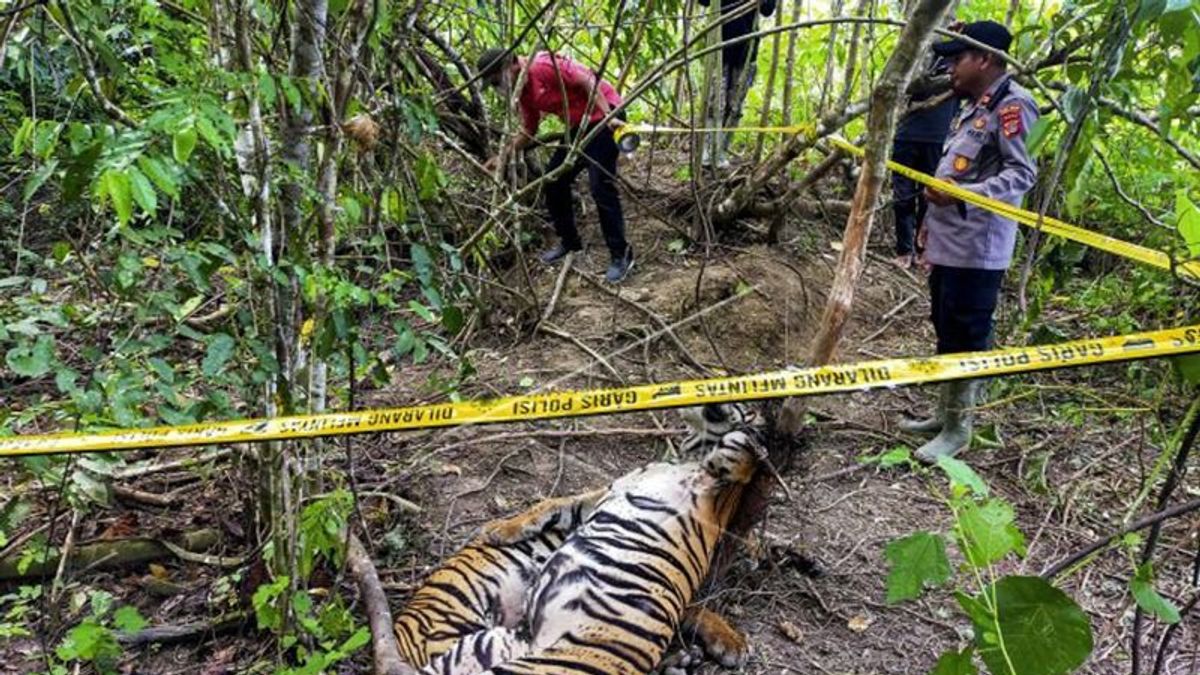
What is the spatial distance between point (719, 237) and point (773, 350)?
1.31 m

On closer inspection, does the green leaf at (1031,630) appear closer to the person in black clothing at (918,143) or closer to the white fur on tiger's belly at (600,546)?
the white fur on tiger's belly at (600,546)

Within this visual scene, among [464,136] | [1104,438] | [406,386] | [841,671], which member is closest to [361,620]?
[841,671]

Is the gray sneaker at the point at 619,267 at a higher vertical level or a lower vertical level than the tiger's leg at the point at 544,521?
higher

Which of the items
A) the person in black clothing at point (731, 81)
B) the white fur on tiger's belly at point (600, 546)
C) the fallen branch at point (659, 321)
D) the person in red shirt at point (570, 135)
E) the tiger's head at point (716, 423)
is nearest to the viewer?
the white fur on tiger's belly at point (600, 546)

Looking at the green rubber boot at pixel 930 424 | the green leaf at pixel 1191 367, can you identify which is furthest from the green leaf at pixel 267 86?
the green rubber boot at pixel 930 424

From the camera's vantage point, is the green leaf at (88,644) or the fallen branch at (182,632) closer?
the green leaf at (88,644)

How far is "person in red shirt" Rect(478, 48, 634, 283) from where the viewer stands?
15.1 ft

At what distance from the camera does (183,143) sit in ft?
5.13

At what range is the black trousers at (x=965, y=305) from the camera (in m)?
3.54

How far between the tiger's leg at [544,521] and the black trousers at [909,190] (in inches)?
117

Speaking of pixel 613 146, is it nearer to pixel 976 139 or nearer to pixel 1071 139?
pixel 976 139

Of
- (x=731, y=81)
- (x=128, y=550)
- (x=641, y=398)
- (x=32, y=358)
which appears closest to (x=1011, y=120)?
(x=641, y=398)

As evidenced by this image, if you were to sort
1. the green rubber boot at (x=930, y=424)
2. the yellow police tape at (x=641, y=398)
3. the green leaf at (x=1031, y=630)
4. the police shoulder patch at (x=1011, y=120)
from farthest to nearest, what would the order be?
the green rubber boot at (x=930, y=424) → the police shoulder patch at (x=1011, y=120) → the yellow police tape at (x=641, y=398) → the green leaf at (x=1031, y=630)

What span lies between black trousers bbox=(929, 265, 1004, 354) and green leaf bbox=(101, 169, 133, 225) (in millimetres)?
3186
